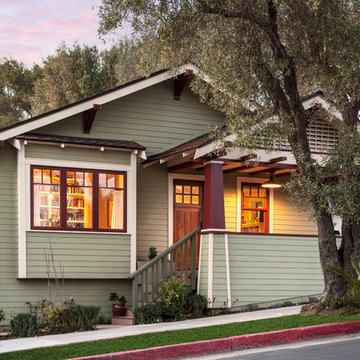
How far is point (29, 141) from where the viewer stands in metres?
15.4

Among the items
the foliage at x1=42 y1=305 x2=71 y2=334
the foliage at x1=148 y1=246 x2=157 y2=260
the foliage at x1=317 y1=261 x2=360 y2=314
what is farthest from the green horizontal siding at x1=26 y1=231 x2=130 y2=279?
the foliage at x1=317 y1=261 x2=360 y2=314

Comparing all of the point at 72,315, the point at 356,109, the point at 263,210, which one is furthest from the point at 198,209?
the point at 356,109

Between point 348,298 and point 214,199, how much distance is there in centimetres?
428

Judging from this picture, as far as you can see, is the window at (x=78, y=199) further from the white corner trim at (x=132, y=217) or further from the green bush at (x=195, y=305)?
the green bush at (x=195, y=305)

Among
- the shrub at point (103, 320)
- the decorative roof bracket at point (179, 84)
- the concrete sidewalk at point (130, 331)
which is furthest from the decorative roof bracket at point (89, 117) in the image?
the concrete sidewalk at point (130, 331)

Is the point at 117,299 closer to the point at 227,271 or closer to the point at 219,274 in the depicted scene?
the point at 219,274

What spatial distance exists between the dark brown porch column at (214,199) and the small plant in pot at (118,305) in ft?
8.83

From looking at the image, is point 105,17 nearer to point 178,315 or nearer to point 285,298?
point 178,315

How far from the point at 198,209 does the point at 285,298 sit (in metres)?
3.57

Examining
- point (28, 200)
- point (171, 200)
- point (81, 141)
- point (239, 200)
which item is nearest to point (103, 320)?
point (28, 200)

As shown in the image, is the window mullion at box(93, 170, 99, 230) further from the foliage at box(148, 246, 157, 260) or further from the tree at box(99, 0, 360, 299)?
the tree at box(99, 0, 360, 299)

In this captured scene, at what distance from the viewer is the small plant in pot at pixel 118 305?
52.0 feet

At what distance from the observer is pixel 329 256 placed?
12875 millimetres

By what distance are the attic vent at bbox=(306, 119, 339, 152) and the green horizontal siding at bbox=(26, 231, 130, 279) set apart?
5.25 metres
